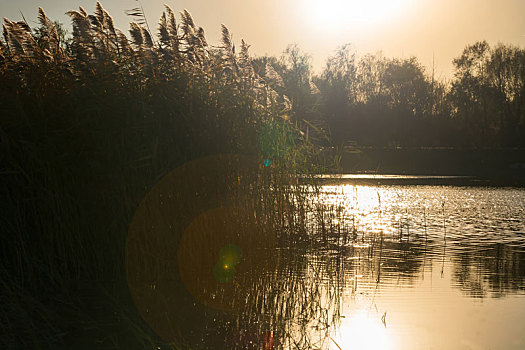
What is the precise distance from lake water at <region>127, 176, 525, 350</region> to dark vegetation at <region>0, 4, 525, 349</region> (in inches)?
8.8

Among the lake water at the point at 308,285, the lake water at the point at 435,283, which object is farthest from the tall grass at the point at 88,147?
the lake water at the point at 435,283

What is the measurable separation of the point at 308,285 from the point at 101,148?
2649 millimetres

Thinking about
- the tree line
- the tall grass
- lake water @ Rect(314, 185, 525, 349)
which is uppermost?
the tree line

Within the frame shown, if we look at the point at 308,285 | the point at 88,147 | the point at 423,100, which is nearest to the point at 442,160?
the point at 423,100

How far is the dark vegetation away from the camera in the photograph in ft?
17.1

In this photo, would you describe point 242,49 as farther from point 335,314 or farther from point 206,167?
point 335,314

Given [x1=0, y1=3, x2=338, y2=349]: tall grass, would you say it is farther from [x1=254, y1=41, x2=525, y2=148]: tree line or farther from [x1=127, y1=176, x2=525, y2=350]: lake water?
[x1=254, y1=41, x2=525, y2=148]: tree line

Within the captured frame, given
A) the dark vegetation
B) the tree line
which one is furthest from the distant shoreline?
the dark vegetation

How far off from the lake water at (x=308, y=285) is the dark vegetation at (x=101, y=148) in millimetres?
224

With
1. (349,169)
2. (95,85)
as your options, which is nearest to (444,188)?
(349,169)

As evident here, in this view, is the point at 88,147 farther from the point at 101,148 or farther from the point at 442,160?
the point at 442,160

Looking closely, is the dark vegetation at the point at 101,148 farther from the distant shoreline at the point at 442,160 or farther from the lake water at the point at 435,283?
the distant shoreline at the point at 442,160

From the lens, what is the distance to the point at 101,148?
228 inches

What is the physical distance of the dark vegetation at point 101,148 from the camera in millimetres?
5211
